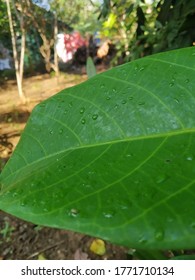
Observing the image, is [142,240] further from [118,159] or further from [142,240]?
[118,159]

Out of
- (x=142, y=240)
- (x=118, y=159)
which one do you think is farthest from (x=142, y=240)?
(x=118, y=159)

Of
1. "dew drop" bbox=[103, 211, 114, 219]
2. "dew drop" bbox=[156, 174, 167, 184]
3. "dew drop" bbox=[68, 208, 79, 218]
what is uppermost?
"dew drop" bbox=[156, 174, 167, 184]

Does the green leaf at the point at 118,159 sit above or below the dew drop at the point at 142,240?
above

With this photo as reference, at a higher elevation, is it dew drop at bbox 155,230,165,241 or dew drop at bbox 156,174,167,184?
dew drop at bbox 156,174,167,184

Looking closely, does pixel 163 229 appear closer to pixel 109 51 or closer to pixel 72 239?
pixel 72 239

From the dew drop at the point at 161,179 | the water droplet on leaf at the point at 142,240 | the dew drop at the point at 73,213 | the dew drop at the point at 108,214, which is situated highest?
the dew drop at the point at 161,179

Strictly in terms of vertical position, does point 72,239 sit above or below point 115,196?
below
